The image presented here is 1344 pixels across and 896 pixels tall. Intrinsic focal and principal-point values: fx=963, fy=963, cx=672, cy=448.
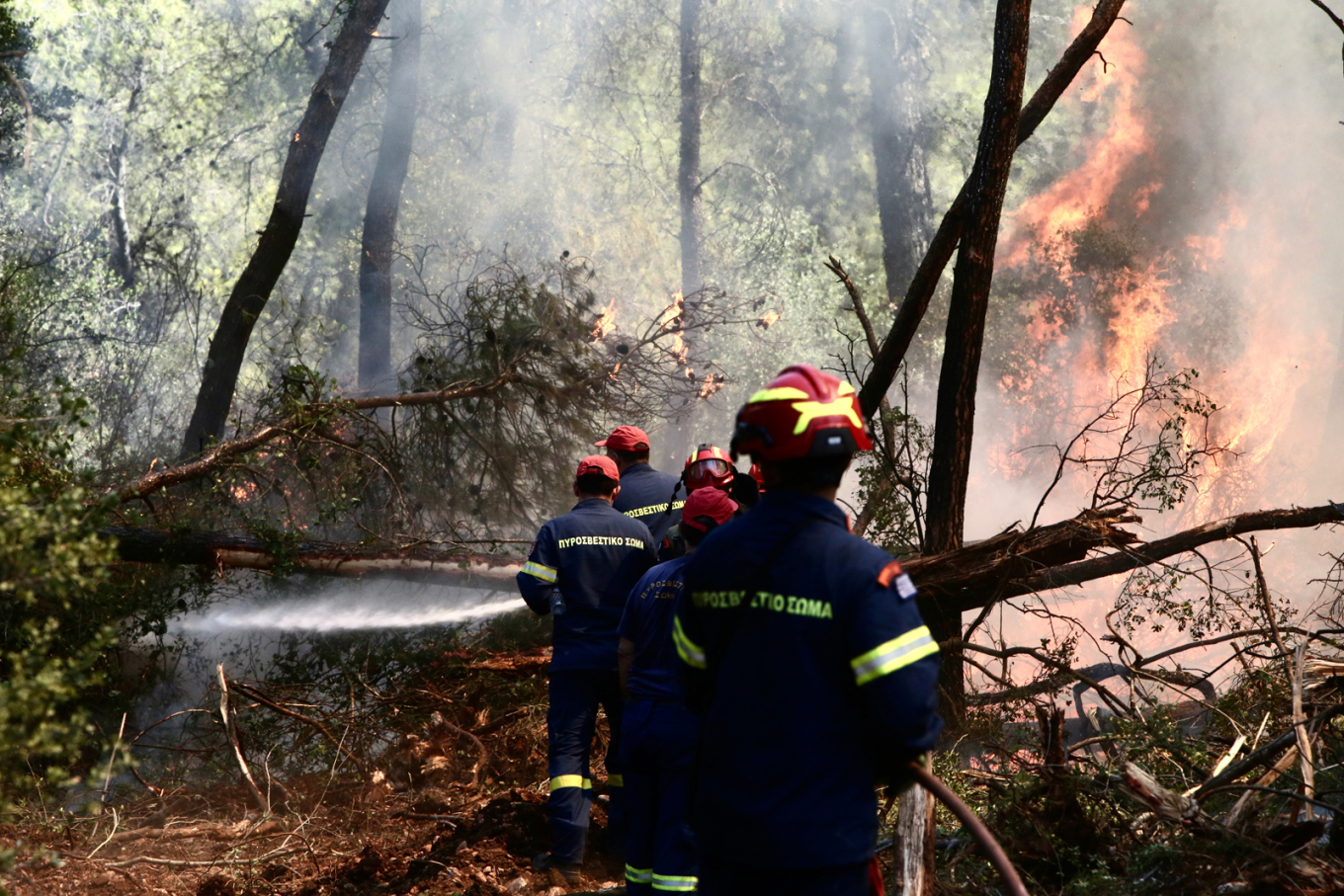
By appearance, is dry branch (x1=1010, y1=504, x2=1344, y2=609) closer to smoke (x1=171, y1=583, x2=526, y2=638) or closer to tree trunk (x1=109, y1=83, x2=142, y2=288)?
smoke (x1=171, y1=583, x2=526, y2=638)

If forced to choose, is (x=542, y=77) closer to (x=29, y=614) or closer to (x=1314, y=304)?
(x=1314, y=304)

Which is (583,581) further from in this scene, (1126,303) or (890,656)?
(1126,303)

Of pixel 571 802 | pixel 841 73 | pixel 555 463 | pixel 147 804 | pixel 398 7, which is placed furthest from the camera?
pixel 841 73

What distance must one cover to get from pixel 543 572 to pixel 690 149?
17.8m

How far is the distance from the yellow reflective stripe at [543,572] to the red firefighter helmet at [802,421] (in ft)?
9.11

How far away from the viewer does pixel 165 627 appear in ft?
22.4

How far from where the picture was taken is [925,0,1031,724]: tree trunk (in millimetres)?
6203

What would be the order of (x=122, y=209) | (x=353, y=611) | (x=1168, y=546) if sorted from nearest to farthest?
(x=1168, y=546) < (x=353, y=611) < (x=122, y=209)

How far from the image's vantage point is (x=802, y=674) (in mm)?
2070

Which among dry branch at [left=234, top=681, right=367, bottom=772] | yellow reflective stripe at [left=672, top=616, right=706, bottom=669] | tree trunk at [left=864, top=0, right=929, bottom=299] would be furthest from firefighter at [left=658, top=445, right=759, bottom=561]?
tree trunk at [left=864, top=0, right=929, bottom=299]

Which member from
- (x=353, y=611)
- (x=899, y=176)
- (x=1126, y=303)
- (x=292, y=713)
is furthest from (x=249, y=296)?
(x=1126, y=303)

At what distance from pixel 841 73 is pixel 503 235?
8211 mm

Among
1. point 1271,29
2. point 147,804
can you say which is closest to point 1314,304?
point 1271,29

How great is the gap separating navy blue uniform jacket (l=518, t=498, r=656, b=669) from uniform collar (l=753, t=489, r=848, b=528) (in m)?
2.71
